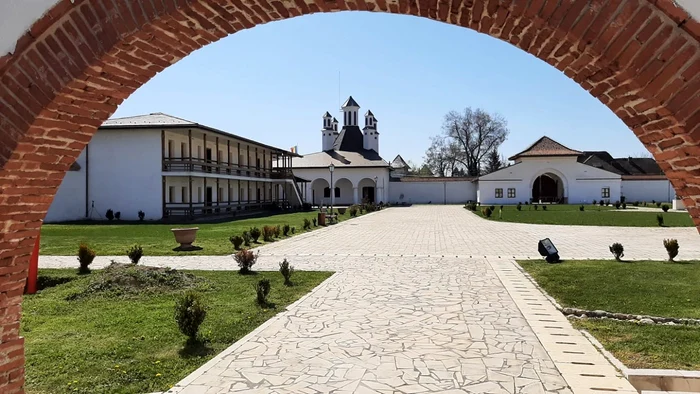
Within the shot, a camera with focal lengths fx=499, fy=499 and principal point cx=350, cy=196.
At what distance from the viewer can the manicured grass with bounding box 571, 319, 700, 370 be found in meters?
5.18

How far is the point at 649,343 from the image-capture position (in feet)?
19.1

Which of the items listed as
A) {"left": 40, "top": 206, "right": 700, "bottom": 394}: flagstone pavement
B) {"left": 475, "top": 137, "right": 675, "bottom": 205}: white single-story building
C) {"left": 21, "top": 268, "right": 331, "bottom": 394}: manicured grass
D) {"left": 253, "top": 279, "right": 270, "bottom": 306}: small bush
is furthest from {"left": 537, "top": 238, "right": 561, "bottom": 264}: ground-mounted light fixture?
{"left": 475, "top": 137, "right": 675, "bottom": 205}: white single-story building

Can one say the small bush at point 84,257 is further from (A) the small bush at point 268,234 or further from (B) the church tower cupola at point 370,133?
(B) the church tower cupola at point 370,133

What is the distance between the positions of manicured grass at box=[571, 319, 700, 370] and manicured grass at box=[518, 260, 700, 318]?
36.1 inches

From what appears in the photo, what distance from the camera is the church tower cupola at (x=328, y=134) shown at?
63.9 metres

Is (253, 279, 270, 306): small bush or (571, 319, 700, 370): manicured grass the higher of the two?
(253, 279, 270, 306): small bush

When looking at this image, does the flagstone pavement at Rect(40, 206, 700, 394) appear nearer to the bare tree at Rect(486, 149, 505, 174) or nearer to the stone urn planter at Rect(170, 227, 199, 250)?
the stone urn planter at Rect(170, 227, 199, 250)

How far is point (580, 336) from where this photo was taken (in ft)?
20.1

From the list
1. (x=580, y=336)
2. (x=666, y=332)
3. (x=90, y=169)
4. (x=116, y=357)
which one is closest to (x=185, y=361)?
(x=116, y=357)

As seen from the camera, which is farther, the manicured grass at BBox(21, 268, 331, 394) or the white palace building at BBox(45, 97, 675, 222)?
the white palace building at BBox(45, 97, 675, 222)

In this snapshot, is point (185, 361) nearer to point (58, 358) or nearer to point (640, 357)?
point (58, 358)

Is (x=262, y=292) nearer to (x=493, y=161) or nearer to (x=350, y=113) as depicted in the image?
(x=350, y=113)

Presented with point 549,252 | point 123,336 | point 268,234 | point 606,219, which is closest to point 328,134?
point 606,219

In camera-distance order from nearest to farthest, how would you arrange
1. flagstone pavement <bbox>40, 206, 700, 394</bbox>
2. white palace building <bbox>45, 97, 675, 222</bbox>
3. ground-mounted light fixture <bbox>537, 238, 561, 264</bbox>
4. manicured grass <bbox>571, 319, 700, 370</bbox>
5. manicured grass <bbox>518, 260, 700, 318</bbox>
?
Answer: flagstone pavement <bbox>40, 206, 700, 394</bbox>
manicured grass <bbox>571, 319, 700, 370</bbox>
manicured grass <bbox>518, 260, 700, 318</bbox>
ground-mounted light fixture <bbox>537, 238, 561, 264</bbox>
white palace building <bbox>45, 97, 675, 222</bbox>
